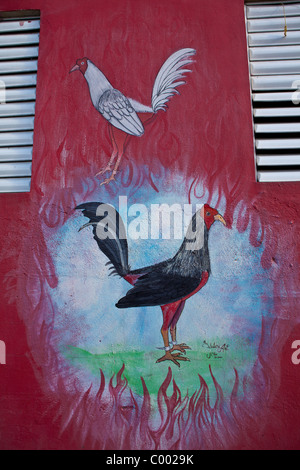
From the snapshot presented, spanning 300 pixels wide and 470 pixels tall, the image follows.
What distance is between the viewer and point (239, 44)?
3.52 metres

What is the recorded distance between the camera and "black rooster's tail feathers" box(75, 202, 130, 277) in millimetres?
3213

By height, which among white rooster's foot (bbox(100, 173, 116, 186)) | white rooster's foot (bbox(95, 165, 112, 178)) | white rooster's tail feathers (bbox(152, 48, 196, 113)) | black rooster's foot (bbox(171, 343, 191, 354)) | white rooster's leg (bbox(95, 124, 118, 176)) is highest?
white rooster's tail feathers (bbox(152, 48, 196, 113))

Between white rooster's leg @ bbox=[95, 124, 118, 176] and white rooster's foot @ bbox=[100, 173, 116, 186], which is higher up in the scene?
white rooster's leg @ bbox=[95, 124, 118, 176]

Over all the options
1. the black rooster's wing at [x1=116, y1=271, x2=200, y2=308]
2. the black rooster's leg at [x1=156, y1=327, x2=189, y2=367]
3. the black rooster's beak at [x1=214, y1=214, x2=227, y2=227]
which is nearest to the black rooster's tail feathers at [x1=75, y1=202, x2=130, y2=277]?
the black rooster's wing at [x1=116, y1=271, x2=200, y2=308]

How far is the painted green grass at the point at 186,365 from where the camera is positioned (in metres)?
3.06

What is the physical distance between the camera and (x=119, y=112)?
342 centimetres

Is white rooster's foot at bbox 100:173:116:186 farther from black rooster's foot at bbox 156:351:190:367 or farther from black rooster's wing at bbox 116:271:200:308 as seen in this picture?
black rooster's foot at bbox 156:351:190:367

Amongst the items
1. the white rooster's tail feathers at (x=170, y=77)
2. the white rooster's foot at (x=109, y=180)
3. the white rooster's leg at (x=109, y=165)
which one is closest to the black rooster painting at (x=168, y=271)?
the white rooster's foot at (x=109, y=180)

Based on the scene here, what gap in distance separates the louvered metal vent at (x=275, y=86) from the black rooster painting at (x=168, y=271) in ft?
2.66

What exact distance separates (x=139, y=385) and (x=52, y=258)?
1.35 m

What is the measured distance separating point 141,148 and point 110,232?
0.84 meters

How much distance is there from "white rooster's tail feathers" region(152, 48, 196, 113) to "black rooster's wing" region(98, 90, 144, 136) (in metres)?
0.22
